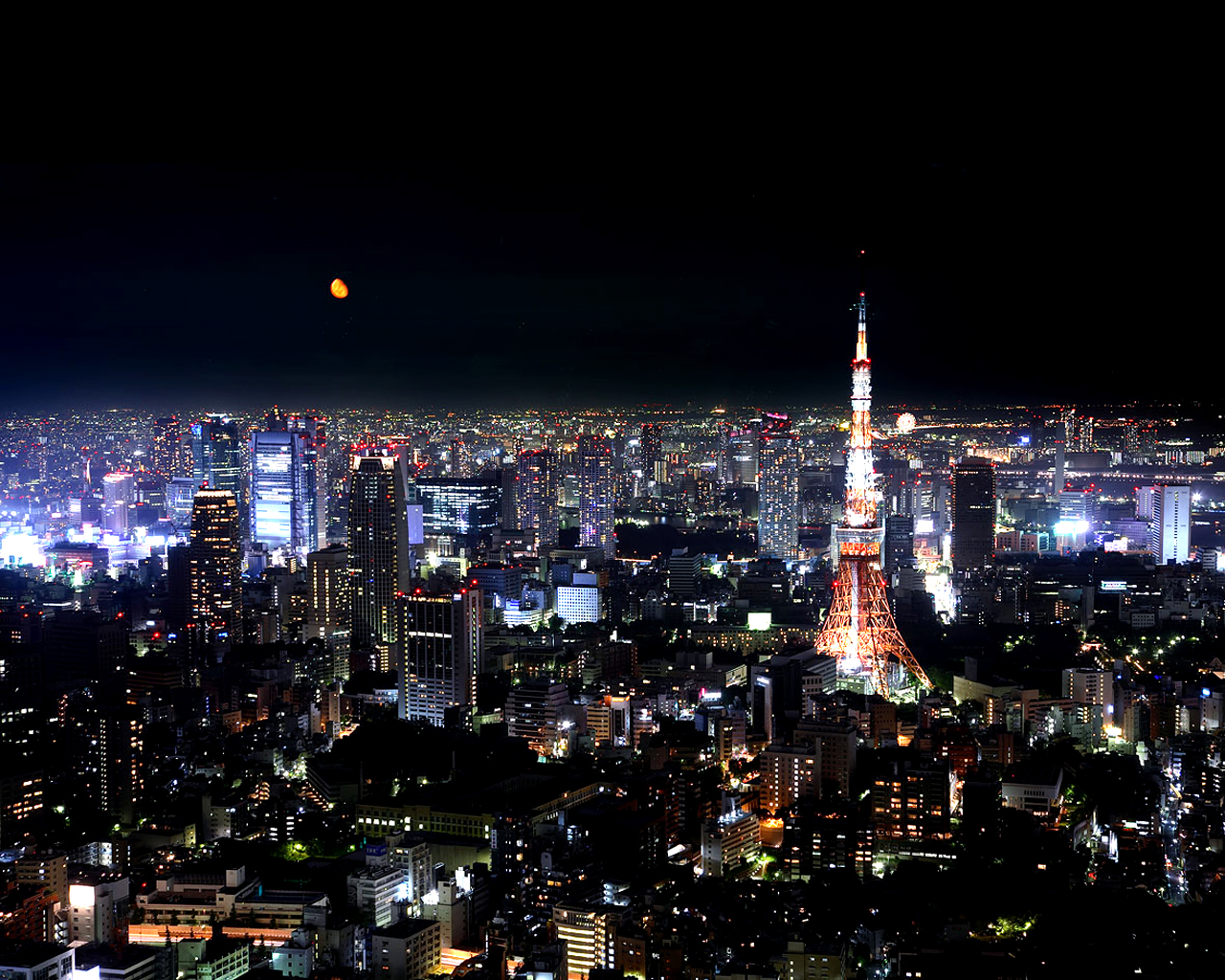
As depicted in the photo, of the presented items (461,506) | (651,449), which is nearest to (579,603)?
(651,449)

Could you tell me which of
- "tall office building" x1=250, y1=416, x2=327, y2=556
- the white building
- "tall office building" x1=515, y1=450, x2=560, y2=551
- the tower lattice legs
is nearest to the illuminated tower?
the tower lattice legs

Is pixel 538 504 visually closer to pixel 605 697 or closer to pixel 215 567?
pixel 215 567

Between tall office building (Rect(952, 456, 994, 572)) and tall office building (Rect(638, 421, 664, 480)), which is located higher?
tall office building (Rect(638, 421, 664, 480))

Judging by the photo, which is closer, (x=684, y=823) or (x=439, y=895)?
(x=439, y=895)

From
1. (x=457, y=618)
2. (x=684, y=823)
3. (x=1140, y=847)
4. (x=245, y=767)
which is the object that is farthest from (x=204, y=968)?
(x=457, y=618)

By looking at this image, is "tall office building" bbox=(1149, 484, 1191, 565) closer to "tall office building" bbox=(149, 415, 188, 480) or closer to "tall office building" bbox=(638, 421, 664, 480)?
"tall office building" bbox=(638, 421, 664, 480)

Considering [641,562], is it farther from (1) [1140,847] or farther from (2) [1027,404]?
(1) [1140,847]
